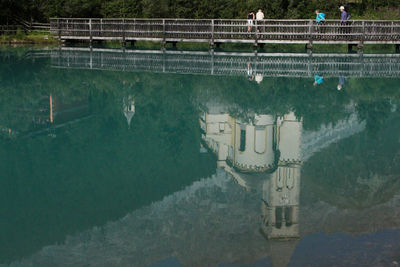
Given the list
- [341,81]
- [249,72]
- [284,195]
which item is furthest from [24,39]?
→ [284,195]

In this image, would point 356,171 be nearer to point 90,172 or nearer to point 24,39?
point 90,172

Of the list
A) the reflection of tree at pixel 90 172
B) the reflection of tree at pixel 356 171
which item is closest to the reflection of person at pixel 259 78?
the reflection of tree at pixel 90 172

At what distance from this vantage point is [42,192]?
5.78m

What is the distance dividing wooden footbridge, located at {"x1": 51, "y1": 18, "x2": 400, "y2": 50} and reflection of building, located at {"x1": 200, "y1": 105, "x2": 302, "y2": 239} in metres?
16.8

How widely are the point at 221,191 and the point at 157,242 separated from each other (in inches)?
57.4

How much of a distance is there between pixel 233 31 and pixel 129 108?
17.9 m

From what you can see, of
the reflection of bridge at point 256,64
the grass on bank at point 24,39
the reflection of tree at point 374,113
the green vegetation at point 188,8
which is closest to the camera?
the reflection of tree at point 374,113

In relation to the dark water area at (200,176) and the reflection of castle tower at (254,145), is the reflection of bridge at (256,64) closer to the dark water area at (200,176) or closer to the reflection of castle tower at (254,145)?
the dark water area at (200,176)

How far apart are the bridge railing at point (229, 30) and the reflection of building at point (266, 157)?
55.1 feet

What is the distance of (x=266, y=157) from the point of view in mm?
7379

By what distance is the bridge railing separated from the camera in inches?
1024

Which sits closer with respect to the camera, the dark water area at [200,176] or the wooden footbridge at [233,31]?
the dark water area at [200,176]

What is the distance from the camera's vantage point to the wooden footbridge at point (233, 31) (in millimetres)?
26016

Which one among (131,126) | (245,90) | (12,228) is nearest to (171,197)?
(12,228)
